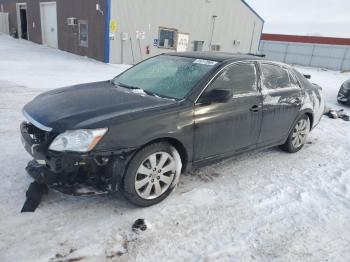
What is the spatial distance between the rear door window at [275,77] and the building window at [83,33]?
1372 cm

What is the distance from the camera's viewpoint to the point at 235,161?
14.8 feet

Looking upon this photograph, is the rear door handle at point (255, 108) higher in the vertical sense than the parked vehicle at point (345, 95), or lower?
higher

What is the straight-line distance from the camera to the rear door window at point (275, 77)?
4230 mm

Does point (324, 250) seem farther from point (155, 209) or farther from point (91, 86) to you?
point (91, 86)

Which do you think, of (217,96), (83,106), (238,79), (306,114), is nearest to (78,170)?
(83,106)

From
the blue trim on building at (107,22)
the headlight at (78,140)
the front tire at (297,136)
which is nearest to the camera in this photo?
the headlight at (78,140)

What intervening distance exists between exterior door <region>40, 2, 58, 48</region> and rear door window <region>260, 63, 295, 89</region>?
17650mm

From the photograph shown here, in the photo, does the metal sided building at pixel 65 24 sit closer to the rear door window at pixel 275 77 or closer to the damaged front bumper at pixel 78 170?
the rear door window at pixel 275 77

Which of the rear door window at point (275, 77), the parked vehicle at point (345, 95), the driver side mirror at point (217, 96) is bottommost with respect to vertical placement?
the parked vehicle at point (345, 95)

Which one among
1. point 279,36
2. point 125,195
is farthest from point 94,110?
point 279,36

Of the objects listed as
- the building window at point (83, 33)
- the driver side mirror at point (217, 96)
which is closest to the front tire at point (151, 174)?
the driver side mirror at point (217, 96)

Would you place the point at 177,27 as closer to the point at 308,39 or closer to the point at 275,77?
the point at 275,77

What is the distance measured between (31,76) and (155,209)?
330 inches

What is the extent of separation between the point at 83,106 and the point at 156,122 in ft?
2.56
